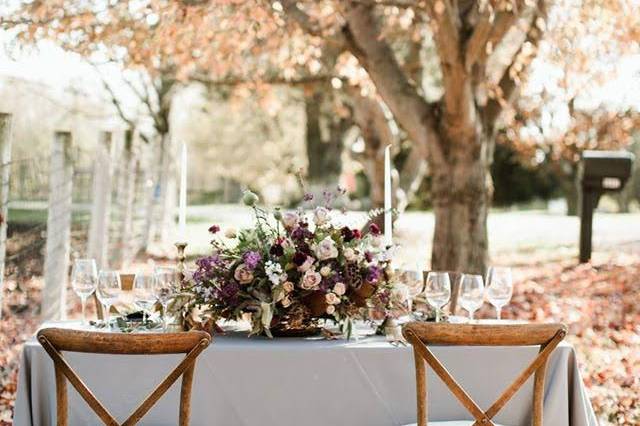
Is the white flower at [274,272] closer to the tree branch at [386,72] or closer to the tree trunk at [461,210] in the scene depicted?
the tree branch at [386,72]

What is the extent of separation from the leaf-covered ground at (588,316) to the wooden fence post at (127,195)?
223 centimetres

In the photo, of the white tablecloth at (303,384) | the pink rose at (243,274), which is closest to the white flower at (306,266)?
the pink rose at (243,274)

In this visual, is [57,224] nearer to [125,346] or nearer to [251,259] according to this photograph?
[251,259]

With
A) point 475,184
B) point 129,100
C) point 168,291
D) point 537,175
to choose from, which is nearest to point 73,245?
point 475,184

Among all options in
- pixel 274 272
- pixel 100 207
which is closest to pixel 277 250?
pixel 274 272

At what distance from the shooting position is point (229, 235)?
4797mm

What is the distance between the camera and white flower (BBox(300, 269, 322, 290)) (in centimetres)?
447

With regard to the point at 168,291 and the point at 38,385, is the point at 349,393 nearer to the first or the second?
the point at 168,291

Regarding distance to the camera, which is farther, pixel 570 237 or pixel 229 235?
pixel 570 237

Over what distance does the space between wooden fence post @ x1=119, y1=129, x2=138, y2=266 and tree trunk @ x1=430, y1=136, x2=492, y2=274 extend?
4671mm

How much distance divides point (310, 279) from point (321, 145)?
2116 cm

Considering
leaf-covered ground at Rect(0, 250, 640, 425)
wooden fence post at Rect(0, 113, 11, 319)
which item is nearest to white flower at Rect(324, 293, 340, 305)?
leaf-covered ground at Rect(0, 250, 640, 425)

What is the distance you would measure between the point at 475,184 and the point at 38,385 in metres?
7.23

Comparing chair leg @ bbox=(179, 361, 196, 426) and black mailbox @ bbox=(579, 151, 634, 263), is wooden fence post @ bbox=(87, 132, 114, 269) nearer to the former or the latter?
chair leg @ bbox=(179, 361, 196, 426)
